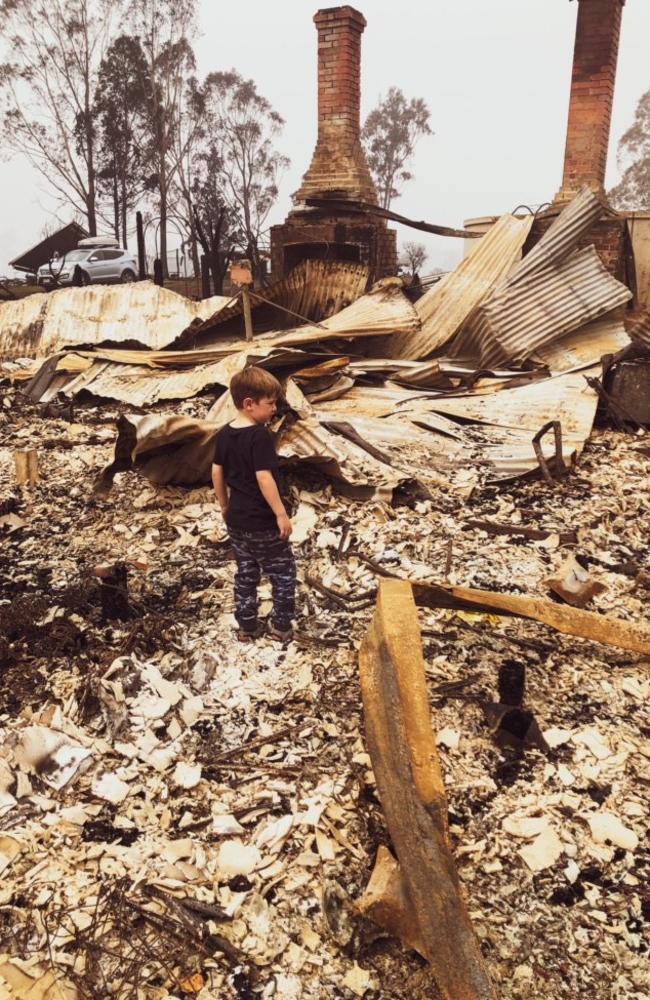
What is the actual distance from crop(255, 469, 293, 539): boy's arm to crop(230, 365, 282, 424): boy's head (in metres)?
0.26

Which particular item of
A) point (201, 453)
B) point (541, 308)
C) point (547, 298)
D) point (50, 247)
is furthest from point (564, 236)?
point (50, 247)

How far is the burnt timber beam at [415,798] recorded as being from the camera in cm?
167

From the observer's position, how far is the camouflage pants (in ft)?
10.1

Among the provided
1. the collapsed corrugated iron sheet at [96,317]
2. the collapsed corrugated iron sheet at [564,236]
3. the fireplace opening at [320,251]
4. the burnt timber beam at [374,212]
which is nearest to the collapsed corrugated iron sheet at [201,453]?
the collapsed corrugated iron sheet at [96,317]

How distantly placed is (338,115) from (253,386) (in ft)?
38.3

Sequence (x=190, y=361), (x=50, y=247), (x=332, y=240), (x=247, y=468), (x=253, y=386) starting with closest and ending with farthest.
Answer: (x=253, y=386) < (x=247, y=468) < (x=190, y=361) < (x=332, y=240) < (x=50, y=247)

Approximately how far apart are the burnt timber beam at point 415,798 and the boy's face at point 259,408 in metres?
1.01

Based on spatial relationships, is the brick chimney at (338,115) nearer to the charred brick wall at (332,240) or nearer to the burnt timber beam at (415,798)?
the charred brick wall at (332,240)

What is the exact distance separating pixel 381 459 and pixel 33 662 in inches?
103

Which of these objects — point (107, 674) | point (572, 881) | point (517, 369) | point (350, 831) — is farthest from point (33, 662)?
point (517, 369)

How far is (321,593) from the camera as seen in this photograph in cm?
359

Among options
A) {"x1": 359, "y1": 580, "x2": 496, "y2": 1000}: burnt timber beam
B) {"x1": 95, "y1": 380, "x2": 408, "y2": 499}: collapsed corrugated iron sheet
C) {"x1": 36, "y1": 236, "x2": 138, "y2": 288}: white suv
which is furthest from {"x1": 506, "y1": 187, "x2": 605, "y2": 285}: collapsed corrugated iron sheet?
{"x1": 36, "y1": 236, "x2": 138, "y2": 288}: white suv

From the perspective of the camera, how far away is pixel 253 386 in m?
2.82

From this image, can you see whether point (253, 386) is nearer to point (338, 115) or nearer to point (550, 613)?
point (550, 613)
